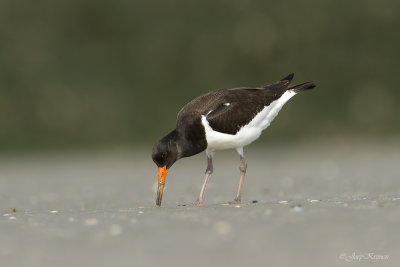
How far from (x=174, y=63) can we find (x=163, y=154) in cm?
2647

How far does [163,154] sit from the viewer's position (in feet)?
37.3

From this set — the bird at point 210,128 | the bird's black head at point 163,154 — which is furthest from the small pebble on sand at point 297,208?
the bird's black head at point 163,154

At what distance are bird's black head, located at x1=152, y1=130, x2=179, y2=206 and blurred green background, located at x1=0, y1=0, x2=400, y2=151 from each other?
65.6 feet

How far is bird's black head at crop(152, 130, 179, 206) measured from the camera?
11359 mm

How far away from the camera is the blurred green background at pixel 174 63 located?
32781mm

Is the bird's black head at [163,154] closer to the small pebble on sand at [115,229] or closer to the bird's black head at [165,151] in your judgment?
the bird's black head at [165,151]

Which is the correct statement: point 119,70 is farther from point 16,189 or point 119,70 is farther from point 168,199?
point 168,199

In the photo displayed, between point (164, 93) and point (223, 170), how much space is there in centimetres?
1355

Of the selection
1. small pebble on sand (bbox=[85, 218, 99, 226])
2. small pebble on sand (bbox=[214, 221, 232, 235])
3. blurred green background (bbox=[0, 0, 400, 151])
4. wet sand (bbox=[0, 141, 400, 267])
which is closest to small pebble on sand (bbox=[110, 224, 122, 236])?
wet sand (bbox=[0, 141, 400, 267])

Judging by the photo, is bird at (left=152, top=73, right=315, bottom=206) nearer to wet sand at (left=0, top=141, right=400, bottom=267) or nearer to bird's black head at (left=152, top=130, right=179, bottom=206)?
bird's black head at (left=152, top=130, right=179, bottom=206)

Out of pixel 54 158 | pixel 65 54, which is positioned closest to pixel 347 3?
pixel 65 54

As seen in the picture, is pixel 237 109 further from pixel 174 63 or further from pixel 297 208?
pixel 174 63

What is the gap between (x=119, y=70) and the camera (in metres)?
36.7

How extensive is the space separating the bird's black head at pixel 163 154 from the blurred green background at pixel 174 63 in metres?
20.0
